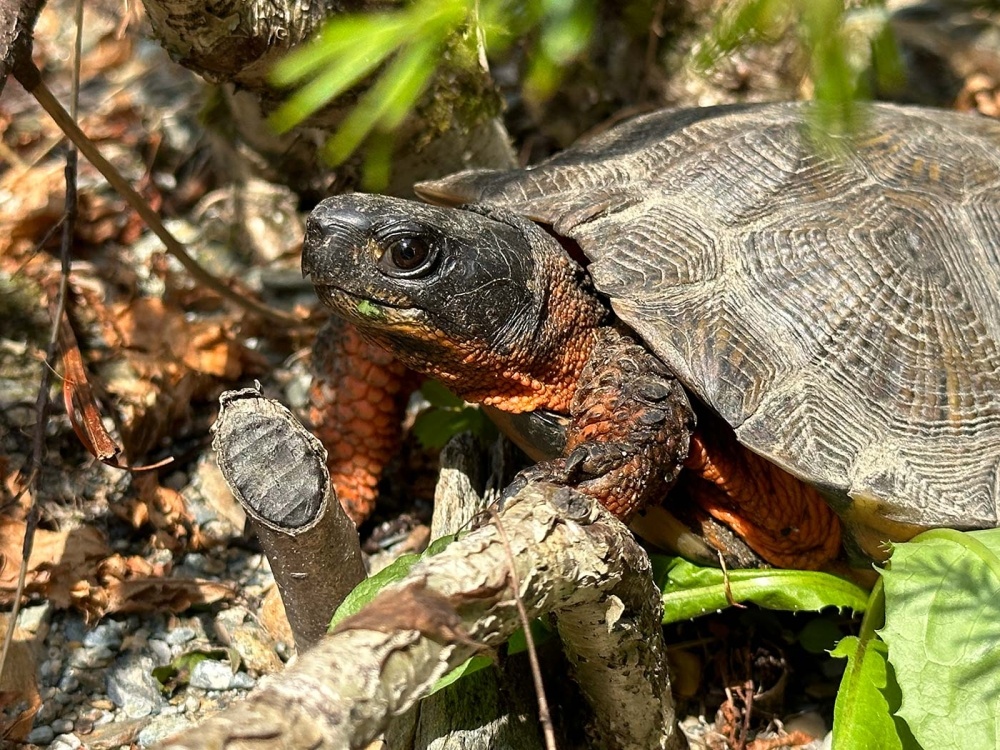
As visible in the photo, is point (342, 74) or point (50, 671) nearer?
point (342, 74)

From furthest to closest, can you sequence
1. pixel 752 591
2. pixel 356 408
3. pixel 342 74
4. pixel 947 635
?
1. pixel 356 408
2. pixel 752 591
3. pixel 947 635
4. pixel 342 74

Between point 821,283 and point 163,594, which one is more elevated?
point 821,283

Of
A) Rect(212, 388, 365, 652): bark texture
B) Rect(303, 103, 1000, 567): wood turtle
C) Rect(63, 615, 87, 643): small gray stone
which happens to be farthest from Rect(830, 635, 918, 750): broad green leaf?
Rect(63, 615, 87, 643): small gray stone

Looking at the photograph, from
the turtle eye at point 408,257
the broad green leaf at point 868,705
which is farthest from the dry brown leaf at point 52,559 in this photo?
the broad green leaf at point 868,705

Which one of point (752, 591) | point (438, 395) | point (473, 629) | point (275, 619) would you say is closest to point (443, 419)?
point (438, 395)

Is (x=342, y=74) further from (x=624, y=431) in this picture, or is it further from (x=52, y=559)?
(x=52, y=559)

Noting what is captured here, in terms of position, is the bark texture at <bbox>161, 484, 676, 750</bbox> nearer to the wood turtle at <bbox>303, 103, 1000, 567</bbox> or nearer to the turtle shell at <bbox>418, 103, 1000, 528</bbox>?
the wood turtle at <bbox>303, 103, 1000, 567</bbox>

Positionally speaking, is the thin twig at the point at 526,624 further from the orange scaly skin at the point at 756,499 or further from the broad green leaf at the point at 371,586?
the orange scaly skin at the point at 756,499
